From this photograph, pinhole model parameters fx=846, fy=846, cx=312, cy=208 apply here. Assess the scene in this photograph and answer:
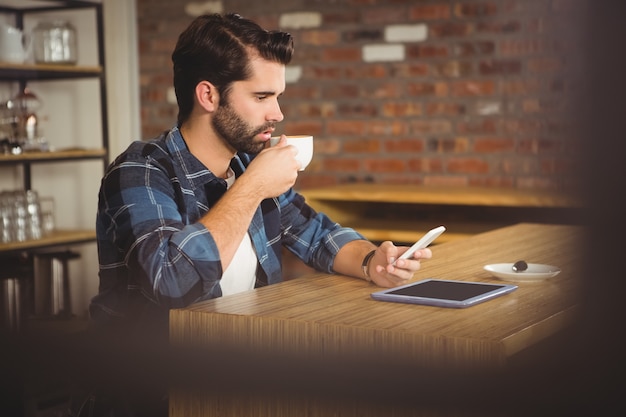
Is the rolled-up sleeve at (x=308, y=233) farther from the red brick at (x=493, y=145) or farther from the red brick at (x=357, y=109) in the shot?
the red brick at (x=357, y=109)

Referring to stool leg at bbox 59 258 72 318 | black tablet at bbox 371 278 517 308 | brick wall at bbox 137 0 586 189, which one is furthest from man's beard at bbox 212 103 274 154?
brick wall at bbox 137 0 586 189

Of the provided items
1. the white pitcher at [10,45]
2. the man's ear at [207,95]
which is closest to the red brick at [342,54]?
the white pitcher at [10,45]

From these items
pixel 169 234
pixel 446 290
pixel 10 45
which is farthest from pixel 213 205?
pixel 10 45

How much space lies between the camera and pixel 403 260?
142 centimetres

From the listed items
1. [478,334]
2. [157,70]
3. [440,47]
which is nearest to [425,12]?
[440,47]

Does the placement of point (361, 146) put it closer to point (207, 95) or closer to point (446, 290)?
point (207, 95)

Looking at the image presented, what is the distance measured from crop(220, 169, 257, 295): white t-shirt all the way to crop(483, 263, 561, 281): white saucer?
17.4 inches

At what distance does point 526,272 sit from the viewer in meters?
1.52

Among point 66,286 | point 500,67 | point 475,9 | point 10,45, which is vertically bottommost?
point 66,286

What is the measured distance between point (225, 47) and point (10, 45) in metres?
2.06

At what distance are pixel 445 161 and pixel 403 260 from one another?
7.44 feet

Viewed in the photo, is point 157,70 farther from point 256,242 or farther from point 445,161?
point 256,242

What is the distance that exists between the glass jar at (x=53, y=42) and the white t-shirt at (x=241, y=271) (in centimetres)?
216

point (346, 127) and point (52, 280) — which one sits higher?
point (346, 127)
